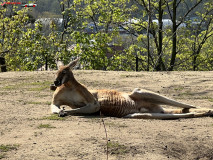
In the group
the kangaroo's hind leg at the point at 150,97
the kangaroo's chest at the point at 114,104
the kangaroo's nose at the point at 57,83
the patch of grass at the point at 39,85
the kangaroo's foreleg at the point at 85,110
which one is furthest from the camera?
the patch of grass at the point at 39,85

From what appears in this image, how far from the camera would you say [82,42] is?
17.1 metres

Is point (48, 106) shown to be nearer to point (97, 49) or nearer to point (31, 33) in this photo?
point (97, 49)

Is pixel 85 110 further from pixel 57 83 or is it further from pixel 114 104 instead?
pixel 57 83

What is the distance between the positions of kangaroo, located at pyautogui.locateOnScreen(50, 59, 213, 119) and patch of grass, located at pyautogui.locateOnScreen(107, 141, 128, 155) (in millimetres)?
1680

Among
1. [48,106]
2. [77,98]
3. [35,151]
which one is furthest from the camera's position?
[48,106]

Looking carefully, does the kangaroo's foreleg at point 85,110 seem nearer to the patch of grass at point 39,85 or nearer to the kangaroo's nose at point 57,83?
the kangaroo's nose at point 57,83

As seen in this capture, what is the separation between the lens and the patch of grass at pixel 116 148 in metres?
4.38

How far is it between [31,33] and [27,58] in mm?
1103

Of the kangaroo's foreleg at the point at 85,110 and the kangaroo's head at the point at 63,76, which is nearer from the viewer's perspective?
the kangaroo's head at the point at 63,76

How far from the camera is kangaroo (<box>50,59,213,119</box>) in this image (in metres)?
6.24

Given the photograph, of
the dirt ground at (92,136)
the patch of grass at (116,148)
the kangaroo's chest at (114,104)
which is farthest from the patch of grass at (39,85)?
the patch of grass at (116,148)

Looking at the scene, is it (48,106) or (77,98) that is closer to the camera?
(77,98)

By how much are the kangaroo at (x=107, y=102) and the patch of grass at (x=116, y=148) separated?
1.68 meters

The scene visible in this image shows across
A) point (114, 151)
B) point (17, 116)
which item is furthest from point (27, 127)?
point (114, 151)
